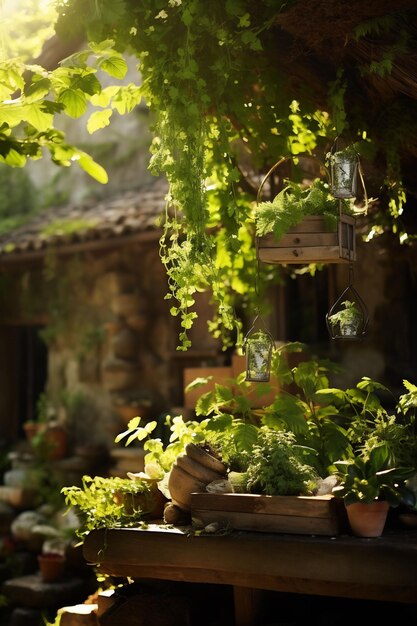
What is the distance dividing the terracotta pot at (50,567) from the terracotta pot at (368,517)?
5.22 meters

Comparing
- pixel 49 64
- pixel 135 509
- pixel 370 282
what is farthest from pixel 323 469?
pixel 49 64

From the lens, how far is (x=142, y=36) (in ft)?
14.4

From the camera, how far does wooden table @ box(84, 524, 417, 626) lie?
350 cm

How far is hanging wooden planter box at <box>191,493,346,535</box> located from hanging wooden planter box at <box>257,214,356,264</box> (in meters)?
1.03

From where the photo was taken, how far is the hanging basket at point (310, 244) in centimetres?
399

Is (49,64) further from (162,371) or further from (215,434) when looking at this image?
(215,434)

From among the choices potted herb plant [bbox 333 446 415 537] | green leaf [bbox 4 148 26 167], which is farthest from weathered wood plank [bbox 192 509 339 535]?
green leaf [bbox 4 148 26 167]

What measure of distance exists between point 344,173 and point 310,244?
340mm

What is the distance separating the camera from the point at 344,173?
13.1 ft

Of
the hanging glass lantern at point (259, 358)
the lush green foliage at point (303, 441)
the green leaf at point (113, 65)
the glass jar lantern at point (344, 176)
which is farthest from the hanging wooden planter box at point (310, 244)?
the green leaf at point (113, 65)

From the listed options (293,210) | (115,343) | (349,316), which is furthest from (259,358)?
(115,343)

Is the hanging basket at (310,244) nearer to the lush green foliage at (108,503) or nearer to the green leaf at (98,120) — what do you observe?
the green leaf at (98,120)

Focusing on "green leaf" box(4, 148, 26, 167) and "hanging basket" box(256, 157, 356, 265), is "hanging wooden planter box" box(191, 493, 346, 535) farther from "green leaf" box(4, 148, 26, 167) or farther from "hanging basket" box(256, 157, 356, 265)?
"green leaf" box(4, 148, 26, 167)

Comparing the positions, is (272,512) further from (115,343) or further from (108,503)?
(115,343)
